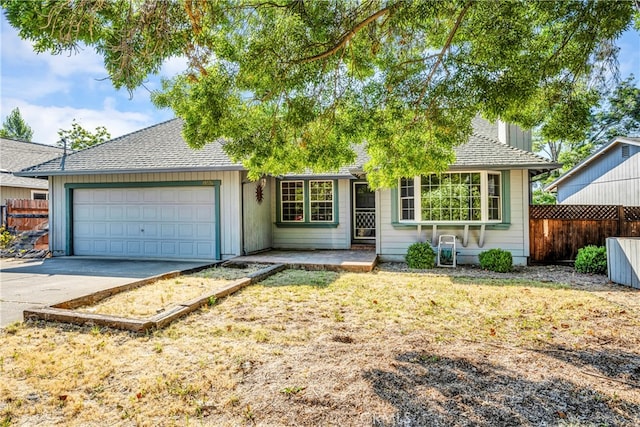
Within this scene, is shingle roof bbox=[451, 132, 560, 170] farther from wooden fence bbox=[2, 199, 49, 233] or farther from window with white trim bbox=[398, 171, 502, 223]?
wooden fence bbox=[2, 199, 49, 233]

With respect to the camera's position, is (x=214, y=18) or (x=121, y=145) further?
(x=121, y=145)

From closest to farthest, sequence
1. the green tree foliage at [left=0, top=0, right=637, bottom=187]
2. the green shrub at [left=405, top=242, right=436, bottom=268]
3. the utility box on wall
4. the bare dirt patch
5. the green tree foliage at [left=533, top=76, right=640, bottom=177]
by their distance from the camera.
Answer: the green tree foliage at [left=0, top=0, right=637, bottom=187] < the bare dirt patch < the utility box on wall < the green shrub at [left=405, top=242, right=436, bottom=268] < the green tree foliage at [left=533, top=76, right=640, bottom=177]

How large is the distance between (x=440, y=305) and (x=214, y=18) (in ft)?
16.6

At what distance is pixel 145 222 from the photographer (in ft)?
36.0

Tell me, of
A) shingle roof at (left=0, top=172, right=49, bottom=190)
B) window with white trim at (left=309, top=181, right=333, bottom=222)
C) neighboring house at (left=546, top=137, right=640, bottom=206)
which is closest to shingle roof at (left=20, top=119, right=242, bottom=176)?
window with white trim at (left=309, top=181, right=333, bottom=222)

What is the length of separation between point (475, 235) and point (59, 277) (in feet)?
32.1

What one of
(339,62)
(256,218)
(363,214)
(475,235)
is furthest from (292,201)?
(339,62)

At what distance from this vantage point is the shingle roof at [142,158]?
33.7 feet

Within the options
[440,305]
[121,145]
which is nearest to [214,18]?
[440,305]

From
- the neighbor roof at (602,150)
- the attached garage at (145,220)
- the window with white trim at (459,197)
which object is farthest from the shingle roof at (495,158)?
the neighbor roof at (602,150)

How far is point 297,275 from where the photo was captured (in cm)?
830

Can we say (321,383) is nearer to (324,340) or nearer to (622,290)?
(324,340)

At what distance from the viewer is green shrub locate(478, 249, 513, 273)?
8.81 metres

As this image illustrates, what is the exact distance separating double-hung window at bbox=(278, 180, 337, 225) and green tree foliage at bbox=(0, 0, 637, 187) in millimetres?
6137
